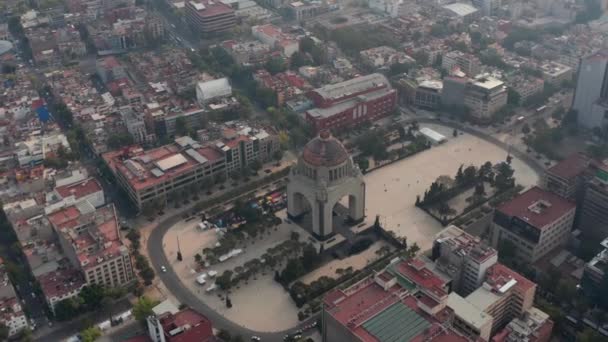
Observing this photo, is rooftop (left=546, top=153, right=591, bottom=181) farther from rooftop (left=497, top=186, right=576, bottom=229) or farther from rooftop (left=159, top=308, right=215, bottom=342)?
rooftop (left=159, top=308, right=215, bottom=342)

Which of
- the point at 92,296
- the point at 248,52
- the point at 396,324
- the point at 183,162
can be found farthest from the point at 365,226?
the point at 248,52

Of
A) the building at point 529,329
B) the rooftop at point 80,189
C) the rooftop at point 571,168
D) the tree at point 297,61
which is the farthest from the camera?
the tree at point 297,61

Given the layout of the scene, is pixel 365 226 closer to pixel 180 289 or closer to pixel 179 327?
pixel 180 289

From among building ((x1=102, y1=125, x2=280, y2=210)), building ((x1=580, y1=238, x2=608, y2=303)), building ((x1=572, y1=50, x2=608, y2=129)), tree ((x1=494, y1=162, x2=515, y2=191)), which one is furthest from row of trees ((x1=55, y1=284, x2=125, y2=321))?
building ((x1=572, y1=50, x2=608, y2=129))

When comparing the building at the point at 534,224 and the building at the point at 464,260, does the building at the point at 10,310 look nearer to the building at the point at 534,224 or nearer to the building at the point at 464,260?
the building at the point at 464,260

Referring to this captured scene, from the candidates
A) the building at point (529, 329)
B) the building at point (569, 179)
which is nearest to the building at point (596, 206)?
the building at point (569, 179)

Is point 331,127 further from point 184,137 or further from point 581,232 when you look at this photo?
point 581,232
